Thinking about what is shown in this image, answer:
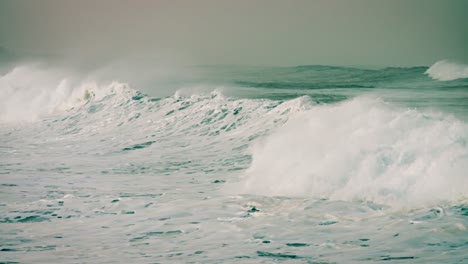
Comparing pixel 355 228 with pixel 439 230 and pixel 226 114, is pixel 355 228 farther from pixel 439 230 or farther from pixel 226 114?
pixel 226 114

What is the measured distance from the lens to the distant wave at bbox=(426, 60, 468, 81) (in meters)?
38.7

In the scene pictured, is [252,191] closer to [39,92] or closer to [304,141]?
[304,141]

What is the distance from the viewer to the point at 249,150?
15633 millimetres

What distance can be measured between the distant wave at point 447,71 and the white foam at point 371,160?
27195mm

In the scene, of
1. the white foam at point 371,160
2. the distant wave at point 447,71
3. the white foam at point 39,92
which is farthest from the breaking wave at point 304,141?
the distant wave at point 447,71

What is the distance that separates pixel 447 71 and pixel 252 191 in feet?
111

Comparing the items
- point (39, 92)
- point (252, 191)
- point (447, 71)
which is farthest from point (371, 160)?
point (447, 71)

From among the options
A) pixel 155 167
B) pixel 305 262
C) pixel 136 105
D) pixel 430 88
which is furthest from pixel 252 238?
pixel 430 88

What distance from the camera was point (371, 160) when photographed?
10391 millimetres

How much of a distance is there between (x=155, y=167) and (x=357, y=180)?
6.00 meters

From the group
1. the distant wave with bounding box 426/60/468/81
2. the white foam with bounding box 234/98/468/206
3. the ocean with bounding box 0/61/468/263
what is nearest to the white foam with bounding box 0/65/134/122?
the ocean with bounding box 0/61/468/263

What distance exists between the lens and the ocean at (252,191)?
7094 millimetres

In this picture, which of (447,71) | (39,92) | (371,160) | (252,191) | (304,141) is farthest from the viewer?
(447,71)

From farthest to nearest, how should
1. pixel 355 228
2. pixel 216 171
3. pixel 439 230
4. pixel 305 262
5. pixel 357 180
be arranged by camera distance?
pixel 216 171 → pixel 357 180 → pixel 355 228 → pixel 439 230 → pixel 305 262
